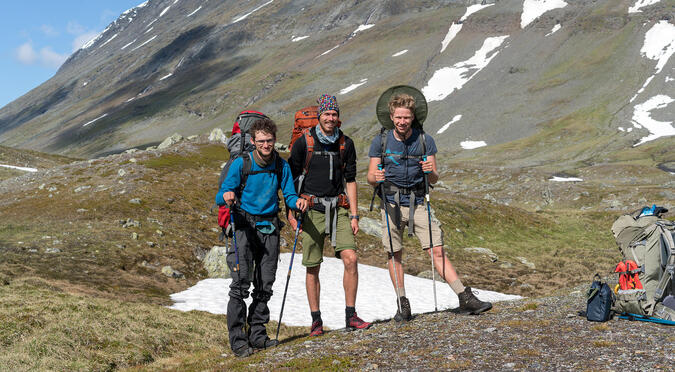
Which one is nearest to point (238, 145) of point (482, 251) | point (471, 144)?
point (482, 251)

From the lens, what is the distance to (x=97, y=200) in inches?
1366

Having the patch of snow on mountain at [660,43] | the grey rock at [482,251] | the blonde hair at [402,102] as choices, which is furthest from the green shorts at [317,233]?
the patch of snow on mountain at [660,43]

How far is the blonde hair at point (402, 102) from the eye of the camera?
32.5ft

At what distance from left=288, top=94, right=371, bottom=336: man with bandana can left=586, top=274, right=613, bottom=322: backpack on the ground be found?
15.6ft

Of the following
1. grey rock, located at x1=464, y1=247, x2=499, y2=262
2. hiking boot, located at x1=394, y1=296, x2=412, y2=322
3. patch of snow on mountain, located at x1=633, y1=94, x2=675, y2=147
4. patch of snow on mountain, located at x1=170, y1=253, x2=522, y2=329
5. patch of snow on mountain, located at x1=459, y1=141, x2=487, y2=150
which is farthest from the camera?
patch of snow on mountain, located at x1=459, y1=141, x2=487, y2=150

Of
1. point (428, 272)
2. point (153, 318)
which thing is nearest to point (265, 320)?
point (153, 318)

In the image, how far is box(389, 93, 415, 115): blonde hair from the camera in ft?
32.5

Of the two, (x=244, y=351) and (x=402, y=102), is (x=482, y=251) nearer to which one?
(x=402, y=102)

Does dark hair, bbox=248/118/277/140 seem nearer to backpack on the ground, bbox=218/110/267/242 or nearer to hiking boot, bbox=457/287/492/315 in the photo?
backpack on the ground, bbox=218/110/267/242

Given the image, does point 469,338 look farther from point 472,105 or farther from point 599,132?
point 472,105

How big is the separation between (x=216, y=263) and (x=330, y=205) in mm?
16902

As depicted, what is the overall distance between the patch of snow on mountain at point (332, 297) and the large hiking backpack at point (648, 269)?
1041 centimetres

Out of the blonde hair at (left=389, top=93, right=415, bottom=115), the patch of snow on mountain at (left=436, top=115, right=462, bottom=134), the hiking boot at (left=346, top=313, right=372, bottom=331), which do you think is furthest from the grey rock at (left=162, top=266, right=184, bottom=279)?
the patch of snow on mountain at (left=436, top=115, right=462, bottom=134)

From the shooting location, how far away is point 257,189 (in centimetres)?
972
